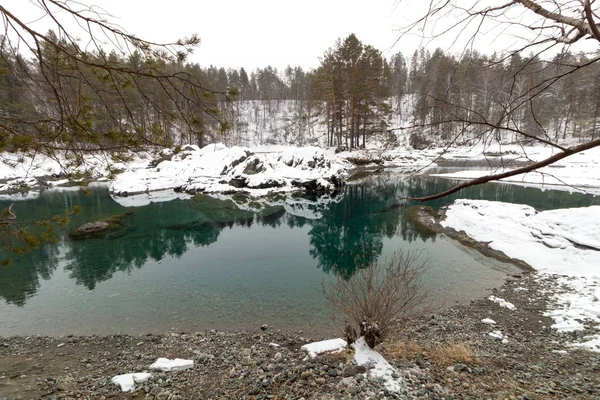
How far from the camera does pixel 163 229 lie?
1563cm

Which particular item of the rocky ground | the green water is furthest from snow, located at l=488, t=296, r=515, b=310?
the green water

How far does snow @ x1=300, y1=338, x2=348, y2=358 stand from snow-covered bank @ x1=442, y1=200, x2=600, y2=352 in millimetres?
4721

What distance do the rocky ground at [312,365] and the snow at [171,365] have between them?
5.5 inches

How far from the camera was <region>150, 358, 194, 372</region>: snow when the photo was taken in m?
5.26

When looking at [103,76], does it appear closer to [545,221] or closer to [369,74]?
[545,221]

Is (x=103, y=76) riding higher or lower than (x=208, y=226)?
higher

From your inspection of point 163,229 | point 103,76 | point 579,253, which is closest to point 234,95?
point 103,76

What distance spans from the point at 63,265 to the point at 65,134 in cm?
1097

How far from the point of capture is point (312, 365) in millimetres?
4801

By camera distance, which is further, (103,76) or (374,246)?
(374,246)

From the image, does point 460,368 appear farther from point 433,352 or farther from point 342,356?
point 342,356

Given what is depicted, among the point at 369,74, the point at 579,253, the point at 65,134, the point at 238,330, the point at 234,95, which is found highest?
the point at 369,74

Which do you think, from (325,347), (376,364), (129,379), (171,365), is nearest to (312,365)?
(325,347)

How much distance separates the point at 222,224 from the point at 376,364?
44.2ft
